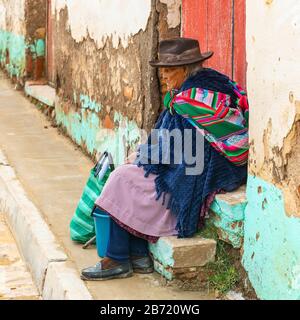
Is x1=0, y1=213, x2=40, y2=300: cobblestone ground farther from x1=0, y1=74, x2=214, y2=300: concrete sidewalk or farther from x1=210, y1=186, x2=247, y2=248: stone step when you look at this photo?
x1=210, y1=186, x2=247, y2=248: stone step

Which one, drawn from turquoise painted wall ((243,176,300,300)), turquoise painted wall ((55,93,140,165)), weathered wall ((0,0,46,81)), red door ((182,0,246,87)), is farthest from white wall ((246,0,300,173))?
weathered wall ((0,0,46,81))

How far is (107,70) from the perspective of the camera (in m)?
6.49

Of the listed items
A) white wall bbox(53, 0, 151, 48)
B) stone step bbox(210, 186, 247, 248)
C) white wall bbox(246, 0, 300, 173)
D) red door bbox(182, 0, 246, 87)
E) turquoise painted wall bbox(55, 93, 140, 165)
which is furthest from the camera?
turquoise painted wall bbox(55, 93, 140, 165)

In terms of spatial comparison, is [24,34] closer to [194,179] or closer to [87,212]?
[87,212]

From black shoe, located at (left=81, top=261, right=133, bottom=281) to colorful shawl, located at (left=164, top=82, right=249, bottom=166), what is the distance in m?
0.82

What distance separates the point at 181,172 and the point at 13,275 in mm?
1308

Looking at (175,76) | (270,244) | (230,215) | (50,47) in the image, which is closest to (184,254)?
(230,215)

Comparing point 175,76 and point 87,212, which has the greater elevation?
point 175,76

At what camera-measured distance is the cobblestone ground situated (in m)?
4.57

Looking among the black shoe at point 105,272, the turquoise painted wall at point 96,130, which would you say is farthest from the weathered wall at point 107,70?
the black shoe at point 105,272

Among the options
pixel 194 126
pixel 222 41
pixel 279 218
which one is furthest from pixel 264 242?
pixel 222 41

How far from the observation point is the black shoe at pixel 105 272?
4367 mm

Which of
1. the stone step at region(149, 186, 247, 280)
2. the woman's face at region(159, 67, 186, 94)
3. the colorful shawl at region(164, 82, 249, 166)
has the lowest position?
the stone step at region(149, 186, 247, 280)

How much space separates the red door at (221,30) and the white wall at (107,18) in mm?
318
